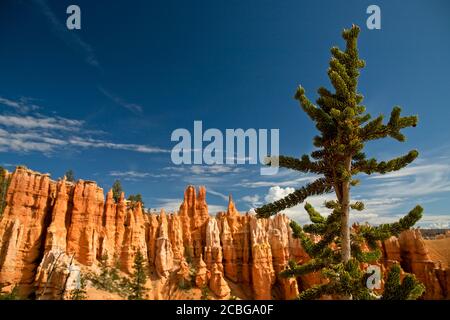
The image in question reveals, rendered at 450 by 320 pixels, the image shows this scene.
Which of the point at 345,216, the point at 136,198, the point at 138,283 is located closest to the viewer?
the point at 345,216

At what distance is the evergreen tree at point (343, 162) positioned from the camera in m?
6.53

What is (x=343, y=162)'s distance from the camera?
6.93m

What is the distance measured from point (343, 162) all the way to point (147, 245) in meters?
58.6

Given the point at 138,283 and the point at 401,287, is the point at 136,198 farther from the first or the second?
the point at 401,287

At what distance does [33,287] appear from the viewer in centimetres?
4144

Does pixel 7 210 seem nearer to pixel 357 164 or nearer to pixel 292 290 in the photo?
pixel 292 290

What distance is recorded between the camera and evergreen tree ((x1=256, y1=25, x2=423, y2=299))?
6.53 m

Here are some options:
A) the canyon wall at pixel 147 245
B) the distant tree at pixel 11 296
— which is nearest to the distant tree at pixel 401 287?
the distant tree at pixel 11 296

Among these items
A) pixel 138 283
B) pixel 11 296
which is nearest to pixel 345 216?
pixel 11 296

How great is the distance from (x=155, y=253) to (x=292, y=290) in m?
27.7

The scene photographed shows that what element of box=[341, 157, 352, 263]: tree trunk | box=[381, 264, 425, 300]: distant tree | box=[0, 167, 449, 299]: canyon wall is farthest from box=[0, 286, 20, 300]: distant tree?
box=[381, 264, 425, 300]: distant tree

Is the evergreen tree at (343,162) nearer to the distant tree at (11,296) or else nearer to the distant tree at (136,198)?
the distant tree at (11,296)

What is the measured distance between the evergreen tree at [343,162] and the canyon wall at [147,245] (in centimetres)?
3861
